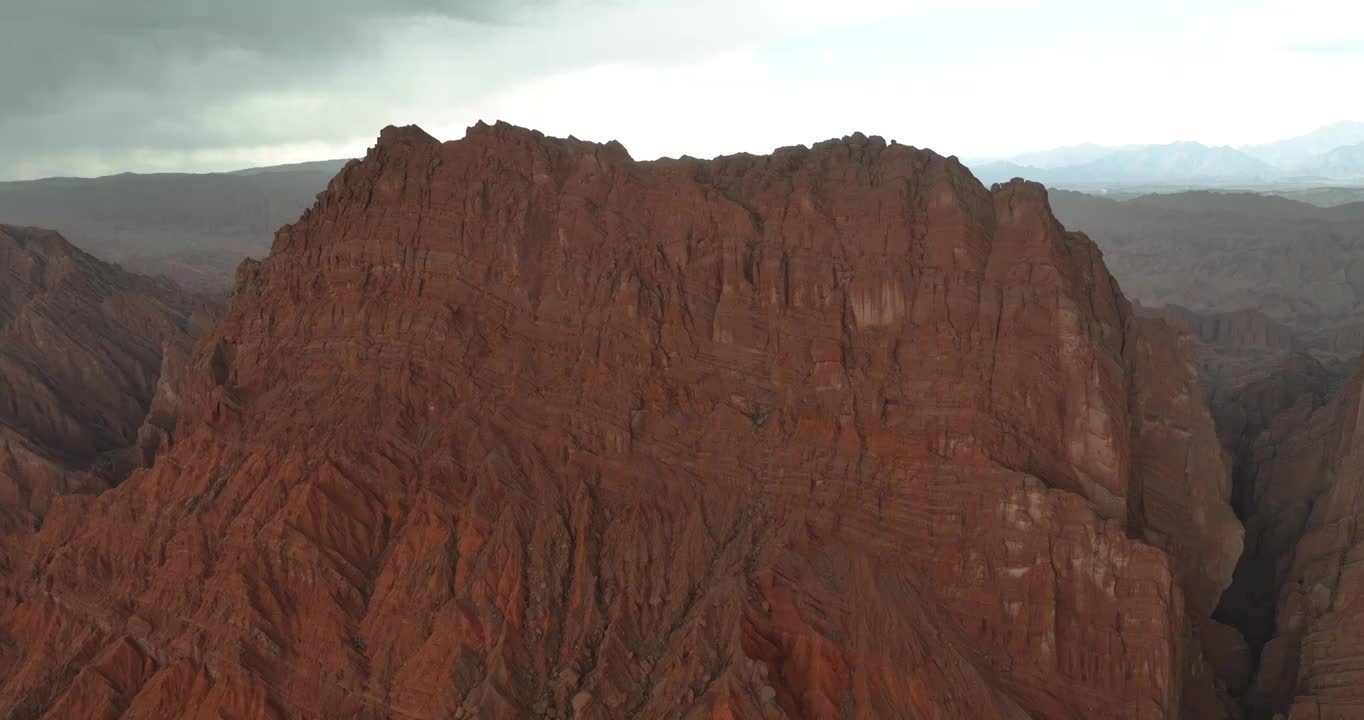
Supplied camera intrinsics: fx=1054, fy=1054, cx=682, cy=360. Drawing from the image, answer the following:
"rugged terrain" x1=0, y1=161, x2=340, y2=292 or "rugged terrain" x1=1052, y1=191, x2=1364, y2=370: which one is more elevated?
"rugged terrain" x1=0, y1=161, x2=340, y2=292

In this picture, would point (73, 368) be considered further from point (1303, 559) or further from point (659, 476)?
point (1303, 559)

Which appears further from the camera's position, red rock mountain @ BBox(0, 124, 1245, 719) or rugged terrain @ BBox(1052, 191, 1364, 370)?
rugged terrain @ BBox(1052, 191, 1364, 370)

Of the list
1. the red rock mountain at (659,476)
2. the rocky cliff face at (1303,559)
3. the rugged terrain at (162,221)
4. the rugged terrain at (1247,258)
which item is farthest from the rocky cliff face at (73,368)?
the rugged terrain at (1247,258)

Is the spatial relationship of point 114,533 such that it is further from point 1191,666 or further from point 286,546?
point 1191,666

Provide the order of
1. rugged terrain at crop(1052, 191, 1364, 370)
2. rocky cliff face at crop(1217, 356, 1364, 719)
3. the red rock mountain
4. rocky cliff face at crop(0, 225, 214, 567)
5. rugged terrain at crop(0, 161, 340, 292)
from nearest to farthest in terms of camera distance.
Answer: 1. the red rock mountain
2. rocky cliff face at crop(1217, 356, 1364, 719)
3. rocky cliff face at crop(0, 225, 214, 567)
4. rugged terrain at crop(1052, 191, 1364, 370)
5. rugged terrain at crop(0, 161, 340, 292)

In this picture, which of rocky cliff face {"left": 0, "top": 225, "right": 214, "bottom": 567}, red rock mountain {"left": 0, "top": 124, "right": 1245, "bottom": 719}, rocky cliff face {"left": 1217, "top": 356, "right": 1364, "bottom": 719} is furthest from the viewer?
rocky cliff face {"left": 0, "top": 225, "right": 214, "bottom": 567}

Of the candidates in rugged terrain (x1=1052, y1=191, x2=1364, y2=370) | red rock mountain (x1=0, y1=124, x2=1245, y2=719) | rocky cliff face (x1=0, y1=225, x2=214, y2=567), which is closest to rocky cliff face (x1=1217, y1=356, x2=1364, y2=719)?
red rock mountain (x1=0, y1=124, x2=1245, y2=719)

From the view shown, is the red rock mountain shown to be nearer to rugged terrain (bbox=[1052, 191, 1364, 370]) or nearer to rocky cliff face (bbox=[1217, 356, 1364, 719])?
rocky cliff face (bbox=[1217, 356, 1364, 719])

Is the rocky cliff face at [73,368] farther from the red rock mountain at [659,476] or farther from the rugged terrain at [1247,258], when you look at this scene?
the rugged terrain at [1247,258]
